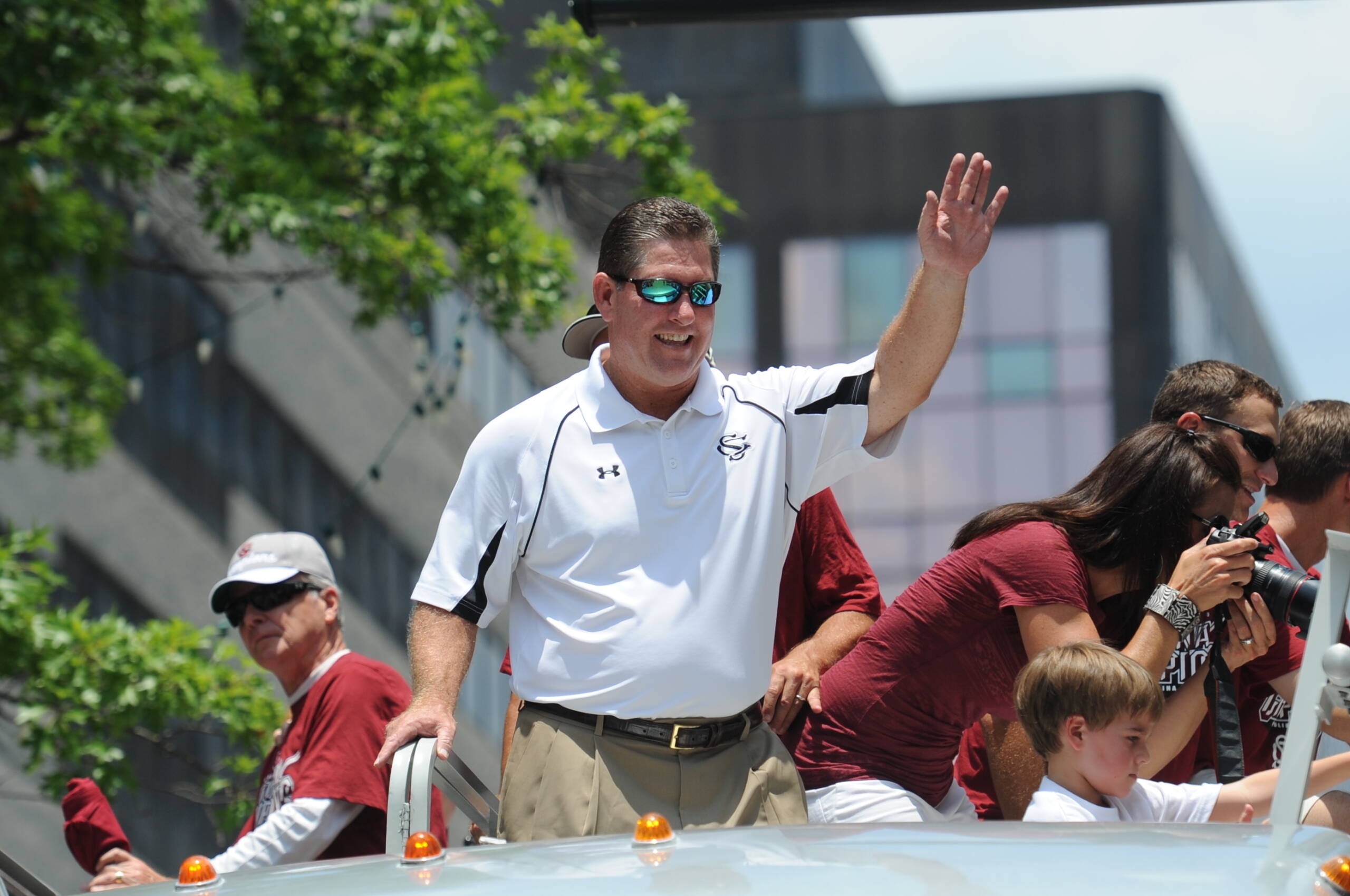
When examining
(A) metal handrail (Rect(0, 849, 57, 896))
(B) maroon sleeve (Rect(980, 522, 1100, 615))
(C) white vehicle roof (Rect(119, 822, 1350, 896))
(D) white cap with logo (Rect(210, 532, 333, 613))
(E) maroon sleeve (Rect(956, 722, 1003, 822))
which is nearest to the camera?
(C) white vehicle roof (Rect(119, 822, 1350, 896))

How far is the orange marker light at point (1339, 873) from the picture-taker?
203cm

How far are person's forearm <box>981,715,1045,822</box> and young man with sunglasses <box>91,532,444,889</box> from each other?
4.34 ft

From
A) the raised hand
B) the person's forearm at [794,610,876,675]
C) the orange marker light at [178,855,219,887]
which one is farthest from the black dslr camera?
the orange marker light at [178,855,219,887]

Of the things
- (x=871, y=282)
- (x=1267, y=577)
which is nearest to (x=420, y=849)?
(x=1267, y=577)

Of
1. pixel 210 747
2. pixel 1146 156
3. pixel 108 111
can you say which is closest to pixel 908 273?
pixel 1146 156

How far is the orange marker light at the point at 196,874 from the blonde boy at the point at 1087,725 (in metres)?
1.70

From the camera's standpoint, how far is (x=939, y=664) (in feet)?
12.6

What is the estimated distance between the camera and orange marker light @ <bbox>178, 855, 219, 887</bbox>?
7.71ft

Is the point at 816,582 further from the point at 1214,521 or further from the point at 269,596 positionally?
the point at 269,596

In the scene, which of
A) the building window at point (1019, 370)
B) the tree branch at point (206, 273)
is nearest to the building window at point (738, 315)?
the building window at point (1019, 370)

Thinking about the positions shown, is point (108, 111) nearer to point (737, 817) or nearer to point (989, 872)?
point (737, 817)

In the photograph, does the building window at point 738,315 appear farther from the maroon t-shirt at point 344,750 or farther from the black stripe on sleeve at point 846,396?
the black stripe on sleeve at point 846,396

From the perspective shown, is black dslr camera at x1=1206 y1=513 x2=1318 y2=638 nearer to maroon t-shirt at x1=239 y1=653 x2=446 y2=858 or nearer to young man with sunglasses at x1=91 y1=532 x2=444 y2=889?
young man with sunglasses at x1=91 y1=532 x2=444 y2=889

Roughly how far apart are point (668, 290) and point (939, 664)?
3.29 feet
